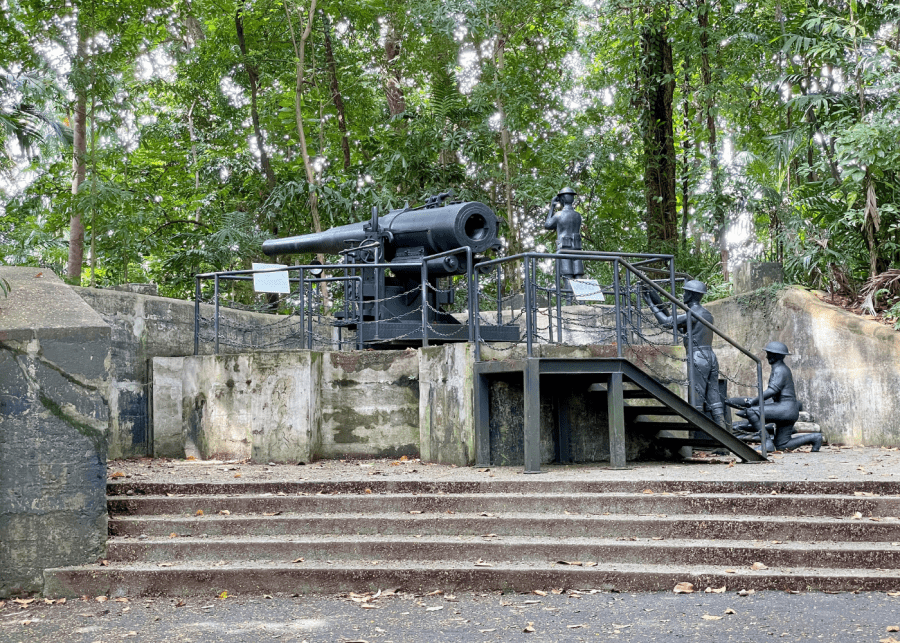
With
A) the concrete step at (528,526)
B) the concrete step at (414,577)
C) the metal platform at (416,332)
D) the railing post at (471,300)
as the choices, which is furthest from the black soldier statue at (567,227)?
the concrete step at (414,577)

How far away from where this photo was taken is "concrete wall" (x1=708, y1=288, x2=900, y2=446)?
454 inches

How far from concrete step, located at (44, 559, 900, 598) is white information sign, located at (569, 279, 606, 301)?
3.83m

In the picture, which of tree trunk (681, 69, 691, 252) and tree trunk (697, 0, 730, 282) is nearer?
tree trunk (697, 0, 730, 282)

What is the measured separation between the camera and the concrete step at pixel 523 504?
6672 millimetres

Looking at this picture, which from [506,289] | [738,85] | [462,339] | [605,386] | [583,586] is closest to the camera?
[583,586]

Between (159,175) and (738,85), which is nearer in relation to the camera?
(738,85)

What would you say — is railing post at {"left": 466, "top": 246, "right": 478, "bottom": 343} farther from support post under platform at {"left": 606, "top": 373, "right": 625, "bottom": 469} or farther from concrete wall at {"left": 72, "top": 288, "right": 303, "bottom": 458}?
concrete wall at {"left": 72, "top": 288, "right": 303, "bottom": 458}

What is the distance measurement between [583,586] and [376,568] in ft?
4.49

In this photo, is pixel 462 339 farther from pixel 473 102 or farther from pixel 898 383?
pixel 473 102

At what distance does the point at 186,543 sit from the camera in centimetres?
651

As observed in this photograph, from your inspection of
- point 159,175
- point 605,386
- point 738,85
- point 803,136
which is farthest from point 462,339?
point 159,175

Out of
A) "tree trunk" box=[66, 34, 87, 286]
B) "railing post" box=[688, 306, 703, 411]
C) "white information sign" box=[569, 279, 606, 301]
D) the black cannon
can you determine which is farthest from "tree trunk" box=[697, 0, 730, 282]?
"tree trunk" box=[66, 34, 87, 286]

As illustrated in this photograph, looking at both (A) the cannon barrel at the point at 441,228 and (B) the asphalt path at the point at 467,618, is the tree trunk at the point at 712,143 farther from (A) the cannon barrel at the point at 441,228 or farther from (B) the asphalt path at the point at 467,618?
(B) the asphalt path at the point at 467,618

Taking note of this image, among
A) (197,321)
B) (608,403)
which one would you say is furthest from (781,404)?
(197,321)
